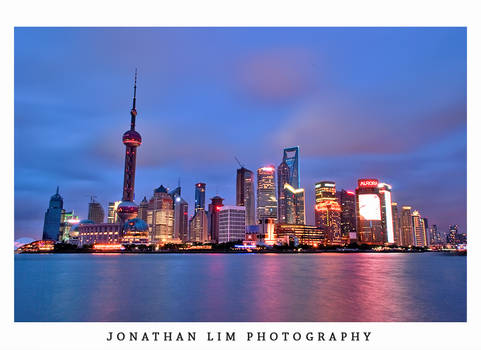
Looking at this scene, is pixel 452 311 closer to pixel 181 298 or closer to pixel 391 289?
pixel 391 289
